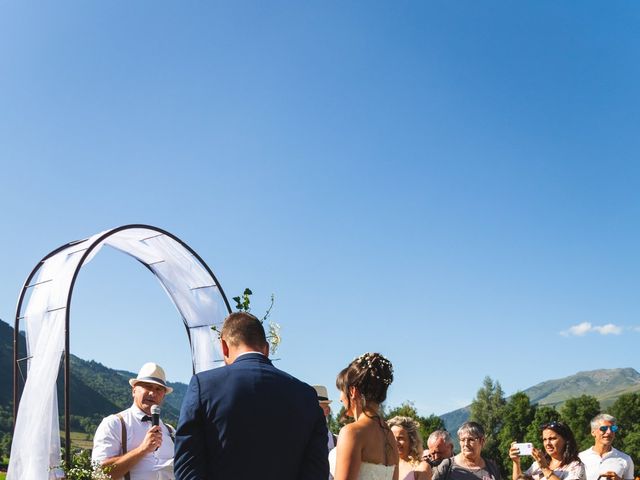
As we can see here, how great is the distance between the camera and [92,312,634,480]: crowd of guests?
3648mm

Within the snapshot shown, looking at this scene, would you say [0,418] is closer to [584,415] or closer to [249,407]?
[584,415]

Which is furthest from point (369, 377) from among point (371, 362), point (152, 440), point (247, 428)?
point (152, 440)

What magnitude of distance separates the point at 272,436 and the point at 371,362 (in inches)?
57.5

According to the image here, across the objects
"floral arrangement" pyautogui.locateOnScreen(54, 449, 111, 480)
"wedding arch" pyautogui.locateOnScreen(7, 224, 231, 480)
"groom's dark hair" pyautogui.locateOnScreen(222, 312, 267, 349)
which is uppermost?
"wedding arch" pyautogui.locateOnScreen(7, 224, 231, 480)

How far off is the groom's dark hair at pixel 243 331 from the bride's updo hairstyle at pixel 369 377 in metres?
1.14

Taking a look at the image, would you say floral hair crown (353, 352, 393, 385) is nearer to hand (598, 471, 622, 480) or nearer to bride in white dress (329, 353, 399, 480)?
bride in white dress (329, 353, 399, 480)

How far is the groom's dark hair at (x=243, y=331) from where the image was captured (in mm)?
3988

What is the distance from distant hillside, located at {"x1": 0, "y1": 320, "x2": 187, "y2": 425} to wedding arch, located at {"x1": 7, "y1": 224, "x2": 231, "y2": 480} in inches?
4971

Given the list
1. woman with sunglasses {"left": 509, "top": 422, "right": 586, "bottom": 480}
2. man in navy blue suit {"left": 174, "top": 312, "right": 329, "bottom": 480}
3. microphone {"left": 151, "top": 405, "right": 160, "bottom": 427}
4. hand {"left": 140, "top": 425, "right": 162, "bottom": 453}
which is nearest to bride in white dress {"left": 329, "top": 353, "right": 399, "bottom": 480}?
man in navy blue suit {"left": 174, "top": 312, "right": 329, "bottom": 480}

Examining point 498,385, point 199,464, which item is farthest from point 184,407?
point 498,385

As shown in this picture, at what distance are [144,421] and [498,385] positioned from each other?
79871 millimetres

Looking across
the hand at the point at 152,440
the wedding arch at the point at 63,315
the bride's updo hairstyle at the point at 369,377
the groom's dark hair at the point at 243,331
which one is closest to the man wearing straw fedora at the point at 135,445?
the hand at the point at 152,440

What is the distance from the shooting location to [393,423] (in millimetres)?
6688

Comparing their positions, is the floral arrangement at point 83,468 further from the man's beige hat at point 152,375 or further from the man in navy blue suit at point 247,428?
the man in navy blue suit at point 247,428
